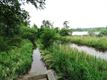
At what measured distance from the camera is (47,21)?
73.4 m

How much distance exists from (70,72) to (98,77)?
2.45 m

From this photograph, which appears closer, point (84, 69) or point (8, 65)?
point (84, 69)

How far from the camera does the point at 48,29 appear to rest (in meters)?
24.9

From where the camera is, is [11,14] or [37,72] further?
[37,72]

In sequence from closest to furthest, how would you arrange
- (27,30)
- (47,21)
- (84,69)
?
(84,69) < (27,30) < (47,21)

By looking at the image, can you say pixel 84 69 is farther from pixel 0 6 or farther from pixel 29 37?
pixel 29 37

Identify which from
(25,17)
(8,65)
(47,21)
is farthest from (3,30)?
(47,21)

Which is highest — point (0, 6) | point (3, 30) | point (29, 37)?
point (0, 6)

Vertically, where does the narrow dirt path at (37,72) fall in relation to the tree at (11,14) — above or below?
below

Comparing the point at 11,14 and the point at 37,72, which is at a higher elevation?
the point at 11,14

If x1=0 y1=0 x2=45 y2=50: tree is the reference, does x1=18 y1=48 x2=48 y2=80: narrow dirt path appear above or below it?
below

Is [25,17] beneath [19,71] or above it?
above

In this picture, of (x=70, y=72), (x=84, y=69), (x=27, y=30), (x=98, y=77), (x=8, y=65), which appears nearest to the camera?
(x=98, y=77)

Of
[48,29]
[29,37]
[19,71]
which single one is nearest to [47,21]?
[29,37]
